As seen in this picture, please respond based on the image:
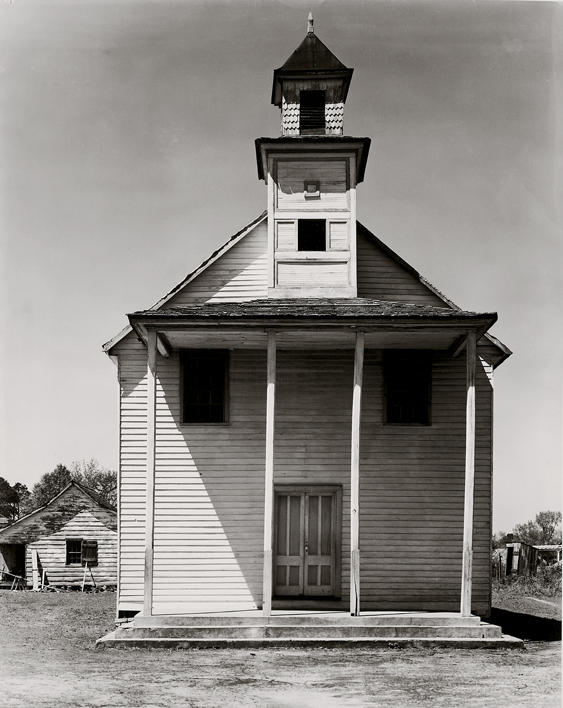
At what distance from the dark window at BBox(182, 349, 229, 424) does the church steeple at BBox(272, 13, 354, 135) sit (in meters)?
5.22

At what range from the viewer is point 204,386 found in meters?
17.6

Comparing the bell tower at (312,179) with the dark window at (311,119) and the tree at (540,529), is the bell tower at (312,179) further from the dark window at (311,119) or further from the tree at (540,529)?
the tree at (540,529)

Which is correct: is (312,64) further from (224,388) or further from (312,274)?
(224,388)

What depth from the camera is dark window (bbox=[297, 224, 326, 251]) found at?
18.0 m

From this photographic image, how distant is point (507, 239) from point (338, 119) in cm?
444

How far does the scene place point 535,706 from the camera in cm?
1001

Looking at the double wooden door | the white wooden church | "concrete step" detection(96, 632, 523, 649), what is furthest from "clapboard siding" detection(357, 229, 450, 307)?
"concrete step" detection(96, 632, 523, 649)

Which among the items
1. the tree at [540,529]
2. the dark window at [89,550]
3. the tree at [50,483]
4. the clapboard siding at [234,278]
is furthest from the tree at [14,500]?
the clapboard siding at [234,278]

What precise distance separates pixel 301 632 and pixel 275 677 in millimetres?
2605

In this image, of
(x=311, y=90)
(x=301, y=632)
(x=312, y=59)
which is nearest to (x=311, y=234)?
(x=311, y=90)

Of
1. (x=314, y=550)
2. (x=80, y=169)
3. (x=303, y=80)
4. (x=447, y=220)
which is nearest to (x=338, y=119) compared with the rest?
(x=303, y=80)

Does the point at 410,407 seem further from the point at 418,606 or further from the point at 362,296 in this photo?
the point at 418,606

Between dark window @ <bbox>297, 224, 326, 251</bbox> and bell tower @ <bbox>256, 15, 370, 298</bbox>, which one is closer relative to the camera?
bell tower @ <bbox>256, 15, 370, 298</bbox>

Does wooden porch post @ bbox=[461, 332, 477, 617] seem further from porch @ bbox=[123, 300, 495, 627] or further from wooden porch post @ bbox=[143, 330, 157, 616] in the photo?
wooden porch post @ bbox=[143, 330, 157, 616]
